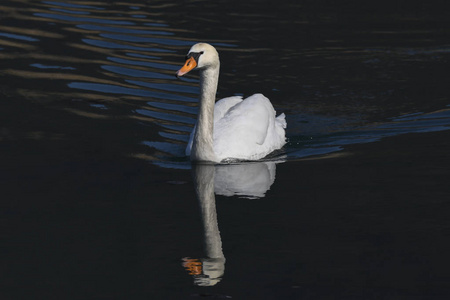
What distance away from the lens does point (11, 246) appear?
8289 mm

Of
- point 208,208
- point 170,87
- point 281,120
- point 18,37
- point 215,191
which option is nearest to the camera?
point 208,208

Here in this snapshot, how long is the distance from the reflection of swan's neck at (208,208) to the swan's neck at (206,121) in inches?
8.2

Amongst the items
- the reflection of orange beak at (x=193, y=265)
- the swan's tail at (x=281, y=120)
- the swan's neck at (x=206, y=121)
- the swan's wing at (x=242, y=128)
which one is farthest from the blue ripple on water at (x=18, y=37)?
the reflection of orange beak at (x=193, y=265)

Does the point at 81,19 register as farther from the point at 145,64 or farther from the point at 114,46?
the point at 145,64

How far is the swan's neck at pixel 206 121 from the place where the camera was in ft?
38.8

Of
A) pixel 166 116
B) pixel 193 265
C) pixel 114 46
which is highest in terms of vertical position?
pixel 114 46

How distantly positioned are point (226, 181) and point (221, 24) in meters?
10.7

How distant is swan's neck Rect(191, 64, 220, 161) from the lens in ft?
38.8

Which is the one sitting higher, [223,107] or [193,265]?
[223,107]

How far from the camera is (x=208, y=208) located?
31.4 feet

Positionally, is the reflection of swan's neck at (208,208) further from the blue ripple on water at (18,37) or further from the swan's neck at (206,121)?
the blue ripple on water at (18,37)

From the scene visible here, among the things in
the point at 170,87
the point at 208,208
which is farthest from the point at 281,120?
the point at 208,208

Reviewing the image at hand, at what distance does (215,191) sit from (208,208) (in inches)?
33.5

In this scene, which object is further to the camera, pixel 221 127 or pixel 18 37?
pixel 18 37
